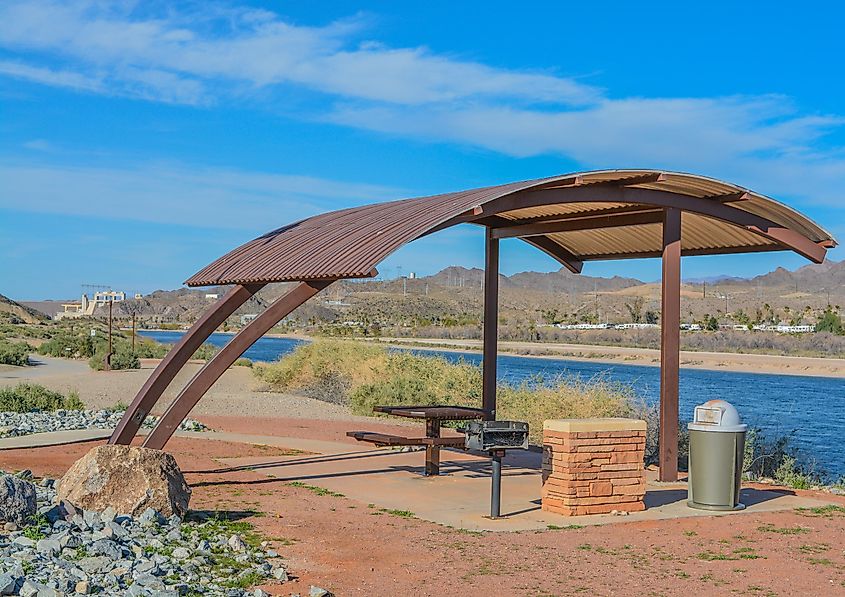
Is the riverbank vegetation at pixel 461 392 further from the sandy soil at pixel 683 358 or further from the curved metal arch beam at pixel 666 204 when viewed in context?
the sandy soil at pixel 683 358

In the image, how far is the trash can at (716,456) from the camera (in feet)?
37.4

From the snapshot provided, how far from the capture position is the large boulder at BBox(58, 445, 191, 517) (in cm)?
955

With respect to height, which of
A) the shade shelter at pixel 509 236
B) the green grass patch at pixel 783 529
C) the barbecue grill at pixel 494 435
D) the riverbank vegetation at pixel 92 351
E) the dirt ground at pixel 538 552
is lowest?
the dirt ground at pixel 538 552

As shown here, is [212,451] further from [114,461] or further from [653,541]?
[653,541]

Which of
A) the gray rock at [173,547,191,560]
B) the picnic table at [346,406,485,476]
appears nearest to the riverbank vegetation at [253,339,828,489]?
the picnic table at [346,406,485,476]

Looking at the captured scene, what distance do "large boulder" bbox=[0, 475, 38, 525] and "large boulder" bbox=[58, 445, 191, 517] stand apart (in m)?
0.91

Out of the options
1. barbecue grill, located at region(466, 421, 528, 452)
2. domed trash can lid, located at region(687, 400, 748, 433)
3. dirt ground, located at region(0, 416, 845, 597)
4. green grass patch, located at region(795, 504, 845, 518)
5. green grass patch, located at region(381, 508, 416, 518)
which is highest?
domed trash can lid, located at region(687, 400, 748, 433)

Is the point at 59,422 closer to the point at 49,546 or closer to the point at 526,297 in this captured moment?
the point at 49,546

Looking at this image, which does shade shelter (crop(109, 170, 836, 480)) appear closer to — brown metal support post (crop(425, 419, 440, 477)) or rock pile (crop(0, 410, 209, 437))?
brown metal support post (crop(425, 419, 440, 477))

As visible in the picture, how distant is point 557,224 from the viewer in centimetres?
1532

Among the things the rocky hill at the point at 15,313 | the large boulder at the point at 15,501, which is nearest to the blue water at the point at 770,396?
the large boulder at the point at 15,501

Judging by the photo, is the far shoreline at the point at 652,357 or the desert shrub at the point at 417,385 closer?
the desert shrub at the point at 417,385

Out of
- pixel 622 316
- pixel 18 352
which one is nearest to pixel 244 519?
pixel 18 352

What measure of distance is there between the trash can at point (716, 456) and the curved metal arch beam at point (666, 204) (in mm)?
2762
